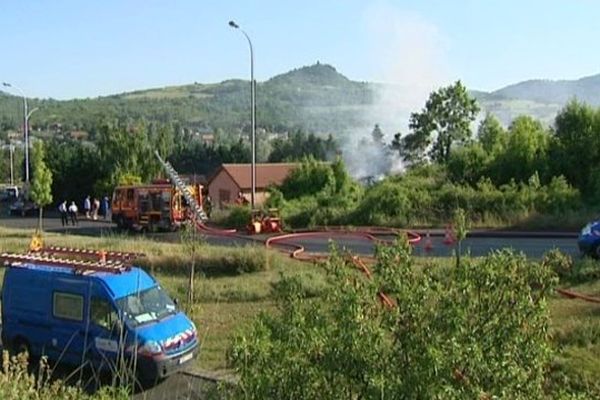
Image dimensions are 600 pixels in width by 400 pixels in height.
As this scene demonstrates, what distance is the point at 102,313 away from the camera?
12.1 m

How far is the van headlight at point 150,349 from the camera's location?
459 inches

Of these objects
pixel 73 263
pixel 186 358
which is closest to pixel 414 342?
pixel 186 358

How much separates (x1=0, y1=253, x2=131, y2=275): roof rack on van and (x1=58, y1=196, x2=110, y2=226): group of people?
104 feet

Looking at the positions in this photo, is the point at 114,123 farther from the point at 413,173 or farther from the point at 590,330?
the point at 590,330

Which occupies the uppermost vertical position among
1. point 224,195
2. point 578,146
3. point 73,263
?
point 578,146

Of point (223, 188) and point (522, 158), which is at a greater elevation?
point (522, 158)

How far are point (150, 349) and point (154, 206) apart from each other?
28.6 meters

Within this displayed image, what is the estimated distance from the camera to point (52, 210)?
2633 inches

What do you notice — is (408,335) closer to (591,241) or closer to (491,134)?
(591,241)

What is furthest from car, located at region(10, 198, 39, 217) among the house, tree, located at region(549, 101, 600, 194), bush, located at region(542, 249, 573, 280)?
bush, located at region(542, 249, 573, 280)

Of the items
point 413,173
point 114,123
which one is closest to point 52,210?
point 114,123

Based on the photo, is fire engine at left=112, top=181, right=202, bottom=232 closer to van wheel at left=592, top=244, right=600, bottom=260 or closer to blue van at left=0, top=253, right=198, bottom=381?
van wheel at left=592, top=244, right=600, bottom=260

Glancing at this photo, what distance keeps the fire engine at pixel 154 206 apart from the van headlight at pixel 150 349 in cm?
2728

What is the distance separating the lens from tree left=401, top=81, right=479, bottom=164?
215ft
